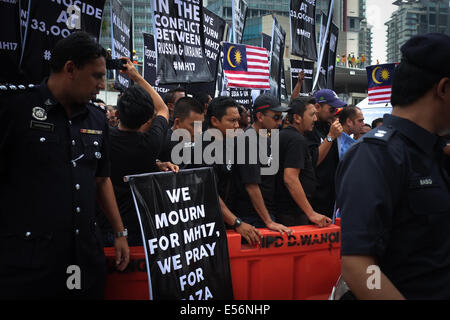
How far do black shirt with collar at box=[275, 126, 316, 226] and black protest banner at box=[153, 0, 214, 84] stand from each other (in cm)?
204

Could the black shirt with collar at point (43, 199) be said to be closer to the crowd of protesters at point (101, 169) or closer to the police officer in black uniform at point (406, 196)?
the crowd of protesters at point (101, 169)

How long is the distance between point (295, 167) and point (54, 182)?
2537 mm

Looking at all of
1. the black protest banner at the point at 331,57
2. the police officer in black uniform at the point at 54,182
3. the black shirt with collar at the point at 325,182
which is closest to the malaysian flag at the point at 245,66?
the black protest banner at the point at 331,57

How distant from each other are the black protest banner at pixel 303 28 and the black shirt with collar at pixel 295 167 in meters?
5.07

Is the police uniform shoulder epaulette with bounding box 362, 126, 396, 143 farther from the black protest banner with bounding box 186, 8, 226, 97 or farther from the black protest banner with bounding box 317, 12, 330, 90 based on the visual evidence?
the black protest banner with bounding box 317, 12, 330, 90

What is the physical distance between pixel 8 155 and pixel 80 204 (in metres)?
0.45

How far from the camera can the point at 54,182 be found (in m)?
2.28

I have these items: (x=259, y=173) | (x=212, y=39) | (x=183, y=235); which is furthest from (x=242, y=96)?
(x=183, y=235)

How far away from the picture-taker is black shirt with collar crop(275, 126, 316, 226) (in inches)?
168

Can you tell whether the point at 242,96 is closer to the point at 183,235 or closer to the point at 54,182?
the point at 183,235
